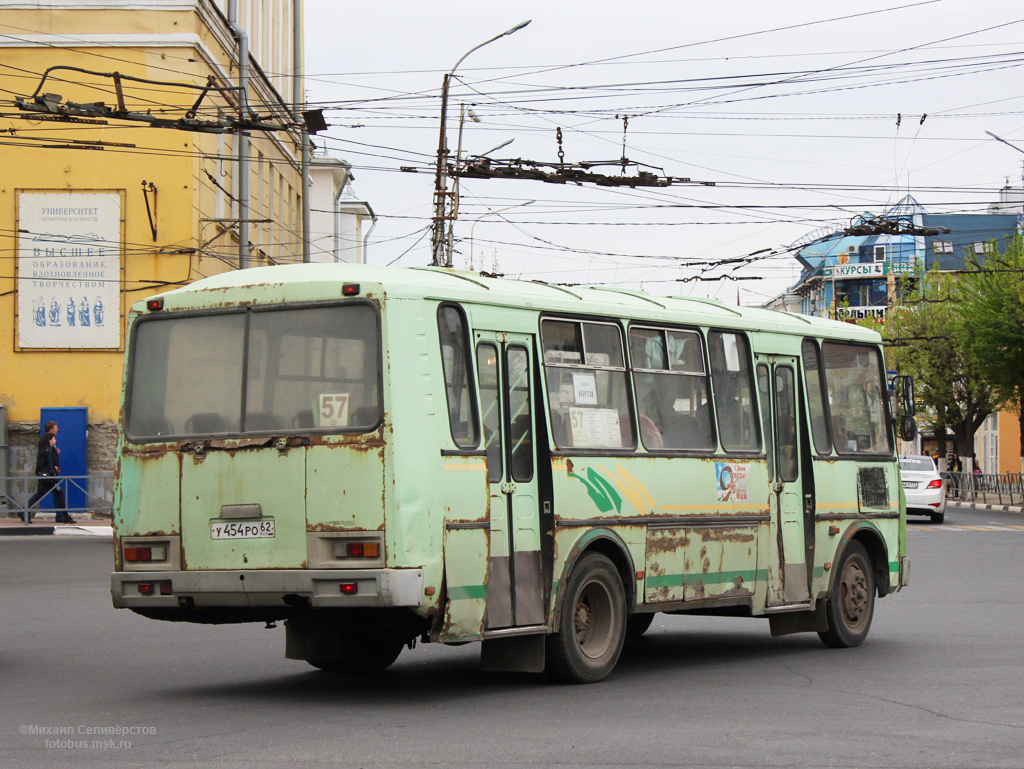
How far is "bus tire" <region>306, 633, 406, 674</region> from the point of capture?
11.1 meters

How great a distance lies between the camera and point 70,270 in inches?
1232

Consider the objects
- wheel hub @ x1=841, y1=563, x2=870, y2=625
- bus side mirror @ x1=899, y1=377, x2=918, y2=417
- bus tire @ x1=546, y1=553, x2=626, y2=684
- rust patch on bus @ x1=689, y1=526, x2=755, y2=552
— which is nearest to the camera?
bus tire @ x1=546, y1=553, x2=626, y2=684

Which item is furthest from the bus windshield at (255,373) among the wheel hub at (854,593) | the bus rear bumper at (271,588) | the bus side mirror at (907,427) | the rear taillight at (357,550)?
the bus side mirror at (907,427)

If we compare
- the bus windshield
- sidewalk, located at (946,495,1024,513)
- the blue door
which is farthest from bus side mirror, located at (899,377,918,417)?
sidewalk, located at (946,495,1024,513)

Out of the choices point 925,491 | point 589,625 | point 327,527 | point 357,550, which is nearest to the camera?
point 357,550

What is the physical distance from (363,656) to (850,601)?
4.72m

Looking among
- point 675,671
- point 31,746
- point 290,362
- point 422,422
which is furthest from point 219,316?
point 675,671

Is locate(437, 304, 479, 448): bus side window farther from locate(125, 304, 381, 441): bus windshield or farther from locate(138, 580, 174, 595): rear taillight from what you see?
locate(138, 580, 174, 595): rear taillight

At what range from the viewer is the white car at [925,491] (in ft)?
120

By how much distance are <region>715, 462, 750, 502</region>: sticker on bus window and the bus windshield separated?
376 cm

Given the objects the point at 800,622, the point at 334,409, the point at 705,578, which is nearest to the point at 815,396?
the point at 800,622

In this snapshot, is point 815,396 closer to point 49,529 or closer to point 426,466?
point 426,466

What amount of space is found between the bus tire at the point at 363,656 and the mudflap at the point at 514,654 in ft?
3.27

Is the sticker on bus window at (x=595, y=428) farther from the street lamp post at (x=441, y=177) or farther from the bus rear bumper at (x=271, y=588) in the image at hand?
the street lamp post at (x=441, y=177)
